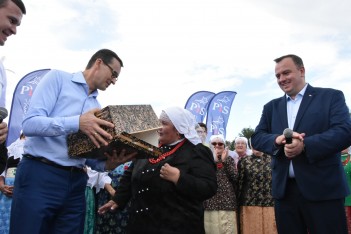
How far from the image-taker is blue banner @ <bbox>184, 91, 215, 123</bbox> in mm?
11883

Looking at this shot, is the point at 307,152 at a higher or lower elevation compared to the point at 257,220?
higher

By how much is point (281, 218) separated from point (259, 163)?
10.5ft

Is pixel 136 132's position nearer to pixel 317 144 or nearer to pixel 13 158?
pixel 317 144

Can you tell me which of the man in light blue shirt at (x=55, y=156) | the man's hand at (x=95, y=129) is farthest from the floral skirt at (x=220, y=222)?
the man's hand at (x=95, y=129)

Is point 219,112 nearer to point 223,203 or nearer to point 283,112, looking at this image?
point 223,203

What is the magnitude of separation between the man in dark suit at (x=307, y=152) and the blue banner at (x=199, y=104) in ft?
27.7

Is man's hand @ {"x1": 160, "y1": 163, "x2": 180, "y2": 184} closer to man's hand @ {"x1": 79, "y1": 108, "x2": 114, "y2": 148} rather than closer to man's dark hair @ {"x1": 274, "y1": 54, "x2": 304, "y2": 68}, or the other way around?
man's hand @ {"x1": 79, "y1": 108, "x2": 114, "y2": 148}

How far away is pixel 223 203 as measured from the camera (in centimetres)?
580

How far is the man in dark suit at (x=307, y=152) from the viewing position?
285 cm

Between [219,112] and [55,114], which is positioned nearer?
[55,114]

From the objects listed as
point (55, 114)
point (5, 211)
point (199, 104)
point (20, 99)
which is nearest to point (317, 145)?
point (55, 114)

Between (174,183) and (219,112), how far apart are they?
30.0ft

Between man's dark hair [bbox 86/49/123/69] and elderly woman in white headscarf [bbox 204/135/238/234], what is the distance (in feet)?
10.8

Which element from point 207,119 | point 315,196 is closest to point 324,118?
point 315,196
